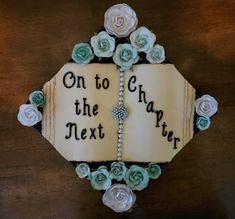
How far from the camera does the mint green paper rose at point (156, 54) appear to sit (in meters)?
1.13

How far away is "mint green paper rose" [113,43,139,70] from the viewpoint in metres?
1.12

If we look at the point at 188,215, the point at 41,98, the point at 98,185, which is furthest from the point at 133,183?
the point at 41,98

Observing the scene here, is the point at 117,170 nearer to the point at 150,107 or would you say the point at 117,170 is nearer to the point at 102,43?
the point at 150,107

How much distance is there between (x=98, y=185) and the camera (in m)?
1.16

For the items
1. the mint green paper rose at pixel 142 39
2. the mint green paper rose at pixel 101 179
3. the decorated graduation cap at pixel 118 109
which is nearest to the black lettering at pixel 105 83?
the decorated graduation cap at pixel 118 109

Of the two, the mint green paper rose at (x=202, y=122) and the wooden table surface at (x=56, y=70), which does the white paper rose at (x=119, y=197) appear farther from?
the mint green paper rose at (x=202, y=122)

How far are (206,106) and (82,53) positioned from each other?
13.3 inches

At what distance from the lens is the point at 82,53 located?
1.12m

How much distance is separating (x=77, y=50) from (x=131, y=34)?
138mm

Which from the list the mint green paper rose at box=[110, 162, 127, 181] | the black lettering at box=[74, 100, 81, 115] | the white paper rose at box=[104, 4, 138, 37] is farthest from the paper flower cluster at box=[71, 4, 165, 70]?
the mint green paper rose at box=[110, 162, 127, 181]

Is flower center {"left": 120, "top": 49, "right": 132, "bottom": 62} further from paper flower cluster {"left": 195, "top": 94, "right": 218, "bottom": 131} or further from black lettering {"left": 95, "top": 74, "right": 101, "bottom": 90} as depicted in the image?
paper flower cluster {"left": 195, "top": 94, "right": 218, "bottom": 131}

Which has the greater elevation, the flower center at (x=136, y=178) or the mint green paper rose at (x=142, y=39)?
the mint green paper rose at (x=142, y=39)

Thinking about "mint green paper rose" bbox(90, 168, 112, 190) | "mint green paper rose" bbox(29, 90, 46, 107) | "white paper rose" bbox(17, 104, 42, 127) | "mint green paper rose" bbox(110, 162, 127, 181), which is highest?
"mint green paper rose" bbox(29, 90, 46, 107)

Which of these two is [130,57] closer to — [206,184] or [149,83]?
[149,83]
